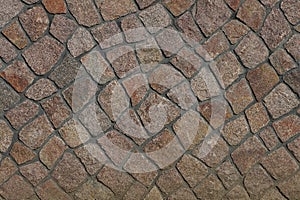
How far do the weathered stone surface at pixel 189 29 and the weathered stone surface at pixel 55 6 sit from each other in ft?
3.19

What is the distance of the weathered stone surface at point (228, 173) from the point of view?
4.49 m

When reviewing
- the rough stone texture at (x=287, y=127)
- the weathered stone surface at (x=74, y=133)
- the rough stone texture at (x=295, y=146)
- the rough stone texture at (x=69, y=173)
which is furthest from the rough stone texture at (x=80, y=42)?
the rough stone texture at (x=295, y=146)

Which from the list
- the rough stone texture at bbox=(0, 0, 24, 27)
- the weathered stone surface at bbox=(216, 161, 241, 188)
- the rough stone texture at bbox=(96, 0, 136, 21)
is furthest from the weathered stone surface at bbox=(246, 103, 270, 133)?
the rough stone texture at bbox=(0, 0, 24, 27)

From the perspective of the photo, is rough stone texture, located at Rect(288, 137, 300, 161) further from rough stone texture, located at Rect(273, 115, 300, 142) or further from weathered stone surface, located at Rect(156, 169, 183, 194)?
weathered stone surface, located at Rect(156, 169, 183, 194)

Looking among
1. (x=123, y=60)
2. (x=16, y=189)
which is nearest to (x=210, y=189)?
(x=123, y=60)

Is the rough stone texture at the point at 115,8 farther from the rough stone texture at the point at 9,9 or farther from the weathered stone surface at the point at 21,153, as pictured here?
the weathered stone surface at the point at 21,153

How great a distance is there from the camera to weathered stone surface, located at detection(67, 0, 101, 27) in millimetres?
4199

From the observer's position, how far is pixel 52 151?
4.40 metres

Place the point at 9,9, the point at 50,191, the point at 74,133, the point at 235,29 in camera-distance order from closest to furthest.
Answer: the point at 9,9, the point at 235,29, the point at 74,133, the point at 50,191

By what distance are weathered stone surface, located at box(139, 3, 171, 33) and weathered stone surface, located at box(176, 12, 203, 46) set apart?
11 centimetres

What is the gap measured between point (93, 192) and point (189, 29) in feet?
5.48

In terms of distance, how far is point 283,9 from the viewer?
4.23 m

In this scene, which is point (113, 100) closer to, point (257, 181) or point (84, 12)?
point (84, 12)

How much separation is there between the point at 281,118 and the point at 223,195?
0.86m
